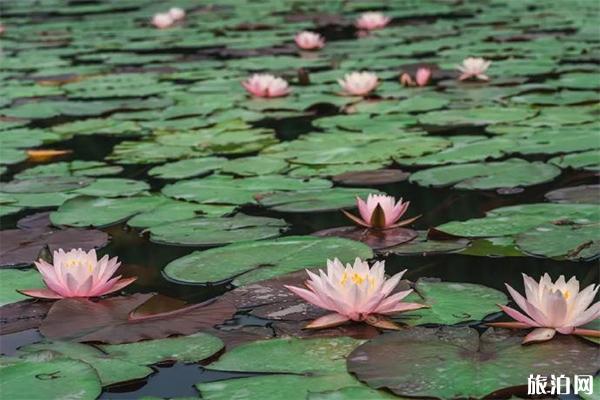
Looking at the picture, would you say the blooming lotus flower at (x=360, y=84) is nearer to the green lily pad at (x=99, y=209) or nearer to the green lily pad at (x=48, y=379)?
the green lily pad at (x=99, y=209)

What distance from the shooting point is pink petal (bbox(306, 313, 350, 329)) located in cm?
172

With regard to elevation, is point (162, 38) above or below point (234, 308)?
above

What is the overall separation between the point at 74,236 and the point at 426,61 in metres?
3.22

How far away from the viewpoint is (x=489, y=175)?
2.82m

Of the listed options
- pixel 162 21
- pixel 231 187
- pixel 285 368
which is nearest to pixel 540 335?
pixel 285 368

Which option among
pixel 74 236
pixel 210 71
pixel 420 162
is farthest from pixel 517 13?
pixel 74 236

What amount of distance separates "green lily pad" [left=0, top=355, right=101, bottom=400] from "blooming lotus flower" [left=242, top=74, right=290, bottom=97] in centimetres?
280

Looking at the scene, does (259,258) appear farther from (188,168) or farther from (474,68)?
(474,68)

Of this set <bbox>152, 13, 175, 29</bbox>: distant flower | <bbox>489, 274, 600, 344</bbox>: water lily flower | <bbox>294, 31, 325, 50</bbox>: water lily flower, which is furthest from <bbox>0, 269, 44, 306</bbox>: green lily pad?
<bbox>152, 13, 175, 29</bbox>: distant flower

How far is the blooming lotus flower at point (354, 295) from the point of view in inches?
67.1

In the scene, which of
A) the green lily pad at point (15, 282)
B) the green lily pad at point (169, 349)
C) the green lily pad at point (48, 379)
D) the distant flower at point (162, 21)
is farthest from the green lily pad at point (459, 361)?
the distant flower at point (162, 21)

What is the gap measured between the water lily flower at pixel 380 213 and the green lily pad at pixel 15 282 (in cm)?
75

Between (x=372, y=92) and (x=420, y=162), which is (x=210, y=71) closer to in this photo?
(x=372, y=92)

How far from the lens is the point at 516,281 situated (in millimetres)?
1986
